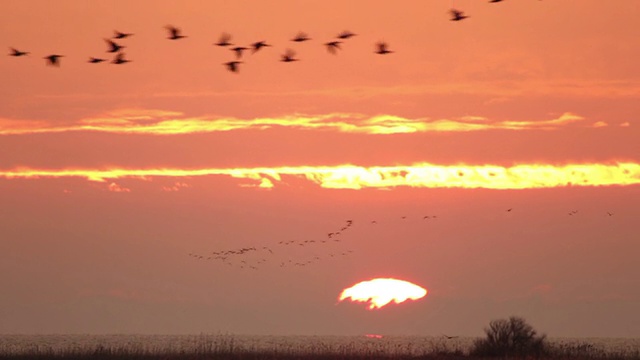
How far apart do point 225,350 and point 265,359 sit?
12.3 ft

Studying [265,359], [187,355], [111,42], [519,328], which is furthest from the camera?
[519,328]

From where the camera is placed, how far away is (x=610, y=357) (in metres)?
42.9

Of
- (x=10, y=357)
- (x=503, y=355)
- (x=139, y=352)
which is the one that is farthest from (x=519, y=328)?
(x=10, y=357)

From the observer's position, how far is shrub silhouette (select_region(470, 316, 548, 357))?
45.1m

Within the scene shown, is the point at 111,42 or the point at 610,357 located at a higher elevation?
the point at 111,42

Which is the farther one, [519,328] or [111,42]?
[519,328]

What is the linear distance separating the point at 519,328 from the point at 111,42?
23.2 meters

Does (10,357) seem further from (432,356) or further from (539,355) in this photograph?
(539,355)

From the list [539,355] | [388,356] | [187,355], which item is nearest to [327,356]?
[388,356]

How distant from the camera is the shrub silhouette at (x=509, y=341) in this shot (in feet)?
148

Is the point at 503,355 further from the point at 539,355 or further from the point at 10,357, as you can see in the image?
the point at 10,357

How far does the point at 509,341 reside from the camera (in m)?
45.8

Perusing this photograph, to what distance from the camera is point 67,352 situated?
42812 mm

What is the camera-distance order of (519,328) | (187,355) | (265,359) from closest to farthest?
1. (265,359)
2. (187,355)
3. (519,328)
